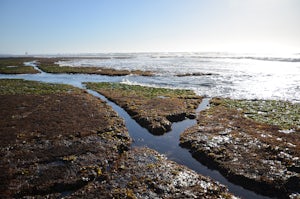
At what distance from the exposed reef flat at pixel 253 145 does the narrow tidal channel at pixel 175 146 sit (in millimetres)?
606

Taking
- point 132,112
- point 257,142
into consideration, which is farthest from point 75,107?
point 257,142

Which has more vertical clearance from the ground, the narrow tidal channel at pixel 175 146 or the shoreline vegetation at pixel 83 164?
the shoreline vegetation at pixel 83 164

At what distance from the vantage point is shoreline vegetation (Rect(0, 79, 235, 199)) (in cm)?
1271

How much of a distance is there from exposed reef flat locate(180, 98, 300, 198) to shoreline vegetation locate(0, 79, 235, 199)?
261 cm

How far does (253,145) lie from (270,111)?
43.8 feet

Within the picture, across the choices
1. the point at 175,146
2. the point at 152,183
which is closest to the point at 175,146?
the point at 175,146

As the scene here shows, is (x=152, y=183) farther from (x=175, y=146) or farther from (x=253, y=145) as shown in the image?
(x=253, y=145)

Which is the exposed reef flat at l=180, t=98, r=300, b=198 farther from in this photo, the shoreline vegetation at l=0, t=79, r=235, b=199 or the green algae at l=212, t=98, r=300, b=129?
the shoreline vegetation at l=0, t=79, r=235, b=199

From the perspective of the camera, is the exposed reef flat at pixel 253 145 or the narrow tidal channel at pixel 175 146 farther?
the exposed reef flat at pixel 253 145

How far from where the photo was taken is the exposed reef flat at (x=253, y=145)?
14016 millimetres

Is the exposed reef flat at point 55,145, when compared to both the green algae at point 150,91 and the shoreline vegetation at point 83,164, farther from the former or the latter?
the green algae at point 150,91

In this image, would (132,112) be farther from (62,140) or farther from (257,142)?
(257,142)

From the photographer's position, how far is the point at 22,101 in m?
32.8

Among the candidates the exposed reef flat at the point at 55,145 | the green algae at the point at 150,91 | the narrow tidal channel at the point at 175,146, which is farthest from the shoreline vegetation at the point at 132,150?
the green algae at the point at 150,91
